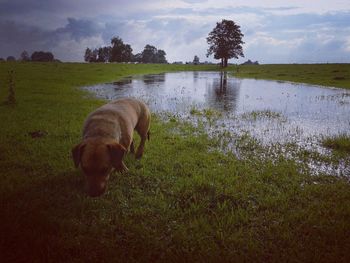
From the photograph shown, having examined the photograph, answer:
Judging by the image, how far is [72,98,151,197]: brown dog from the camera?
6.29m

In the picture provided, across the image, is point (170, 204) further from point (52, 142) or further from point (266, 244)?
point (52, 142)

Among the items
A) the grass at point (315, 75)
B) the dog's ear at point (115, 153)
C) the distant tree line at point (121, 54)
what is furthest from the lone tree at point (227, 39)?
the dog's ear at point (115, 153)

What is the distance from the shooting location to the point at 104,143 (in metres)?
6.51

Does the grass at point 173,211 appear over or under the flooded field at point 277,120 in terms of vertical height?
under

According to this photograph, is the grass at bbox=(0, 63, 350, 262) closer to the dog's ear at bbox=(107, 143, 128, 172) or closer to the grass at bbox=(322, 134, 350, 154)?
the dog's ear at bbox=(107, 143, 128, 172)

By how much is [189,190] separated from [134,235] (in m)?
2.23

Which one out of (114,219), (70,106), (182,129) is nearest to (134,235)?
(114,219)

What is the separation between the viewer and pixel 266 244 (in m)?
5.44

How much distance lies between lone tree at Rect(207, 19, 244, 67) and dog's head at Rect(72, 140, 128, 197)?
9383 cm

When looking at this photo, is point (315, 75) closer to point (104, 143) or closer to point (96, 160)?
point (104, 143)

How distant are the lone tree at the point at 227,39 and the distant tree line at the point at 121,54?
67.5 meters

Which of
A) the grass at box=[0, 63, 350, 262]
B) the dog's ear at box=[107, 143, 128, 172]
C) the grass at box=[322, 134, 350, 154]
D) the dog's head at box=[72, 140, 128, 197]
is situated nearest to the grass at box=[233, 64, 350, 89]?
the grass at box=[322, 134, 350, 154]

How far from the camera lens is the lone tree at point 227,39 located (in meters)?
94.2

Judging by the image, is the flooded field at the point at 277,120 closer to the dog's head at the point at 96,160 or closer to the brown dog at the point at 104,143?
the brown dog at the point at 104,143
